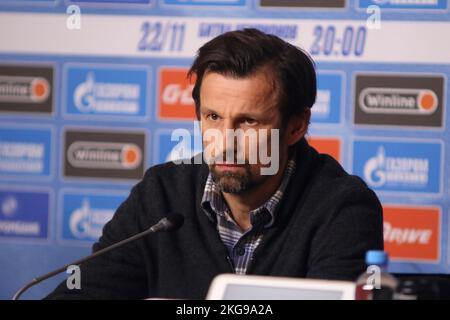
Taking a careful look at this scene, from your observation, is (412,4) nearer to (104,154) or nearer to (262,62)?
(262,62)

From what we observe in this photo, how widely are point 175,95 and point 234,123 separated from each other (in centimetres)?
135

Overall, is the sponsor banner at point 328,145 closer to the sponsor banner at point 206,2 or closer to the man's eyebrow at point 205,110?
the sponsor banner at point 206,2

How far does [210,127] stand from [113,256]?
1.49 ft

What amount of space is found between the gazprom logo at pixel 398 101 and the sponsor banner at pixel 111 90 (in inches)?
37.0

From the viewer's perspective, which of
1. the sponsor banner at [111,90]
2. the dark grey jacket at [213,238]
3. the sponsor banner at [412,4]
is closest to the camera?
the dark grey jacket at [213,238]

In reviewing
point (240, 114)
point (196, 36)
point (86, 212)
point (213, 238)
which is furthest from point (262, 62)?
point (86, 212)

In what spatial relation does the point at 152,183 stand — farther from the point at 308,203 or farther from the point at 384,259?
the point at 384,259

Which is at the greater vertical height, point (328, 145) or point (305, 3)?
point (305, 3)

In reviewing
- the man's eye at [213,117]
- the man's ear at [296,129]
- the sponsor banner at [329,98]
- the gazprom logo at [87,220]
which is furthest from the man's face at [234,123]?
the gazprom logo at [87,220]

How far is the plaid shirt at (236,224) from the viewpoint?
2.29 m

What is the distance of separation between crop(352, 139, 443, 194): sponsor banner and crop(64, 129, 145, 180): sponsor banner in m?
0.95

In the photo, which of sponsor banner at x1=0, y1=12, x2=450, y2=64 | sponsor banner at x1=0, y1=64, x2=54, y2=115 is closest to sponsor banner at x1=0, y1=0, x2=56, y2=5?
sponsor banner at x1=0, y1=12, x2=450, y2=64

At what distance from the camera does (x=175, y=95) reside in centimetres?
359

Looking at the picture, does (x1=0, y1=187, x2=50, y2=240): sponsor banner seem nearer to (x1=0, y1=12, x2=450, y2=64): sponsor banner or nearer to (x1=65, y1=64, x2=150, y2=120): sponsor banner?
(x1=65, y1=64, x2=150, y2=120): sponsor banner
